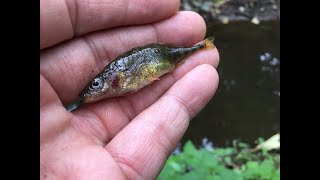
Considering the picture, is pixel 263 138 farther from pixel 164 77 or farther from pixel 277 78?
pixel 164 77

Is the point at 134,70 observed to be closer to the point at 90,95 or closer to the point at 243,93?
the point at 90,95

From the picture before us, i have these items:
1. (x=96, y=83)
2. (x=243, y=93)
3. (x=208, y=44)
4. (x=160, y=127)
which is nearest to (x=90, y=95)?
(x=96, y=83)

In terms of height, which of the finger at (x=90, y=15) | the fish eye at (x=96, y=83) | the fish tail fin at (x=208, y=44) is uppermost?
the finger at (x=90, y=15)

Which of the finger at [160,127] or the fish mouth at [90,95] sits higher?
the fish mouth at [90,95]

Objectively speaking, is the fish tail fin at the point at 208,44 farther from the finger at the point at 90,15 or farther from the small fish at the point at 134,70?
the finger at the point at 90,15

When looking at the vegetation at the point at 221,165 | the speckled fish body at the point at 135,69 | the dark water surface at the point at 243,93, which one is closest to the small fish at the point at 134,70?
the speckled fish body at the point at 135,69
